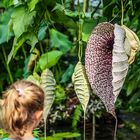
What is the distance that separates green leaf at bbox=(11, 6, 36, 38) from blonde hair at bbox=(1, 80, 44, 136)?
29 centimetres

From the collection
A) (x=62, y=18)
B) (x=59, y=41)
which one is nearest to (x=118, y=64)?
(x=62, y=18)

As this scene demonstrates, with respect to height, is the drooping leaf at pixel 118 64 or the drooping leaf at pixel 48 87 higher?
the drooping leaf at pixel 118 64

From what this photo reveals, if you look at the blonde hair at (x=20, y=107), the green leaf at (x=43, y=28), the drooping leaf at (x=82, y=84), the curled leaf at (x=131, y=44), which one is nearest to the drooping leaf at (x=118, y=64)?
the curled leaf at (x=131, y=44)

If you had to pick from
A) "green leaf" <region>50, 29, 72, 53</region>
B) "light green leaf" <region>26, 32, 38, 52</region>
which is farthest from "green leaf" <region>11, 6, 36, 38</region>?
"green leaf" <region>50, 29, 72, 53</region>

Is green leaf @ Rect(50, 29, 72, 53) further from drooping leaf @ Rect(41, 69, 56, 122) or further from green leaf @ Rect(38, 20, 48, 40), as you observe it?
drooping leaf @ Rect(41, 69, 56, 122)

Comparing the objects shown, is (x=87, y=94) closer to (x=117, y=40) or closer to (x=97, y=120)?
(x=117, y=40)

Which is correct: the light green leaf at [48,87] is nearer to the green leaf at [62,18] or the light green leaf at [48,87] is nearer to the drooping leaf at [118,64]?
the green leaf at [62,18]

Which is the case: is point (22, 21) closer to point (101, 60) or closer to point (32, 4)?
point (32, 4)

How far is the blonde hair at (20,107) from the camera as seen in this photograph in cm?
183

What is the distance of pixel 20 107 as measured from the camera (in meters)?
1.83

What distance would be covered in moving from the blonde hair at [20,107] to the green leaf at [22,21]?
29 cm

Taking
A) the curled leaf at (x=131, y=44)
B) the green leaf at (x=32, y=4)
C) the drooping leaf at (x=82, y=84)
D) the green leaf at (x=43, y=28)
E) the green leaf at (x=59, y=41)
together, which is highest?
the green leaf at (x=32, y=4)

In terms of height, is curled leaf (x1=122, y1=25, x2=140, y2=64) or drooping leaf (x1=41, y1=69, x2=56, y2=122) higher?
curled leaf (x1=122, y1=25, x2=140, y2=64)

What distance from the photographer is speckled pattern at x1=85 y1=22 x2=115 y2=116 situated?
1.80 metres
